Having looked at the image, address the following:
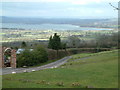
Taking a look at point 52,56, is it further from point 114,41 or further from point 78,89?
point 78,89

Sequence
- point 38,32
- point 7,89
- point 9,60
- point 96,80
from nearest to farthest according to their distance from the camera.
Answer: point 7,89 < point 96,80 < point 9,60 < point 38,32

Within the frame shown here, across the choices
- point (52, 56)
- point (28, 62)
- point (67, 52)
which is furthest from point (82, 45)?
point (28, 62)

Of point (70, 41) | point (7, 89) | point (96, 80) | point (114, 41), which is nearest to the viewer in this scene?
point (7, 89)

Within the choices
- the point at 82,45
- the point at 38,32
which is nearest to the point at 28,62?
the point at 82,45

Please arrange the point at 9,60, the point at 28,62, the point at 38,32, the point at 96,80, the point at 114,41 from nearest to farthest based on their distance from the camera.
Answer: the point at 96,80
the point at 9,60
the point at 28,62
the point at 114,41
the point at 38,32

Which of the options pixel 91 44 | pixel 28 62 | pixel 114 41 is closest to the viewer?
pixel 28 62

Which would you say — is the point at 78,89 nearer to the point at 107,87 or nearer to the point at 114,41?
the point at 107,87

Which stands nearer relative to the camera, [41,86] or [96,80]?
[41,86]

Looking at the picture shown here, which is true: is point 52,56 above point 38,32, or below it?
below

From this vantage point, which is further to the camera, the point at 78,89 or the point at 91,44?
the point at 91,44
